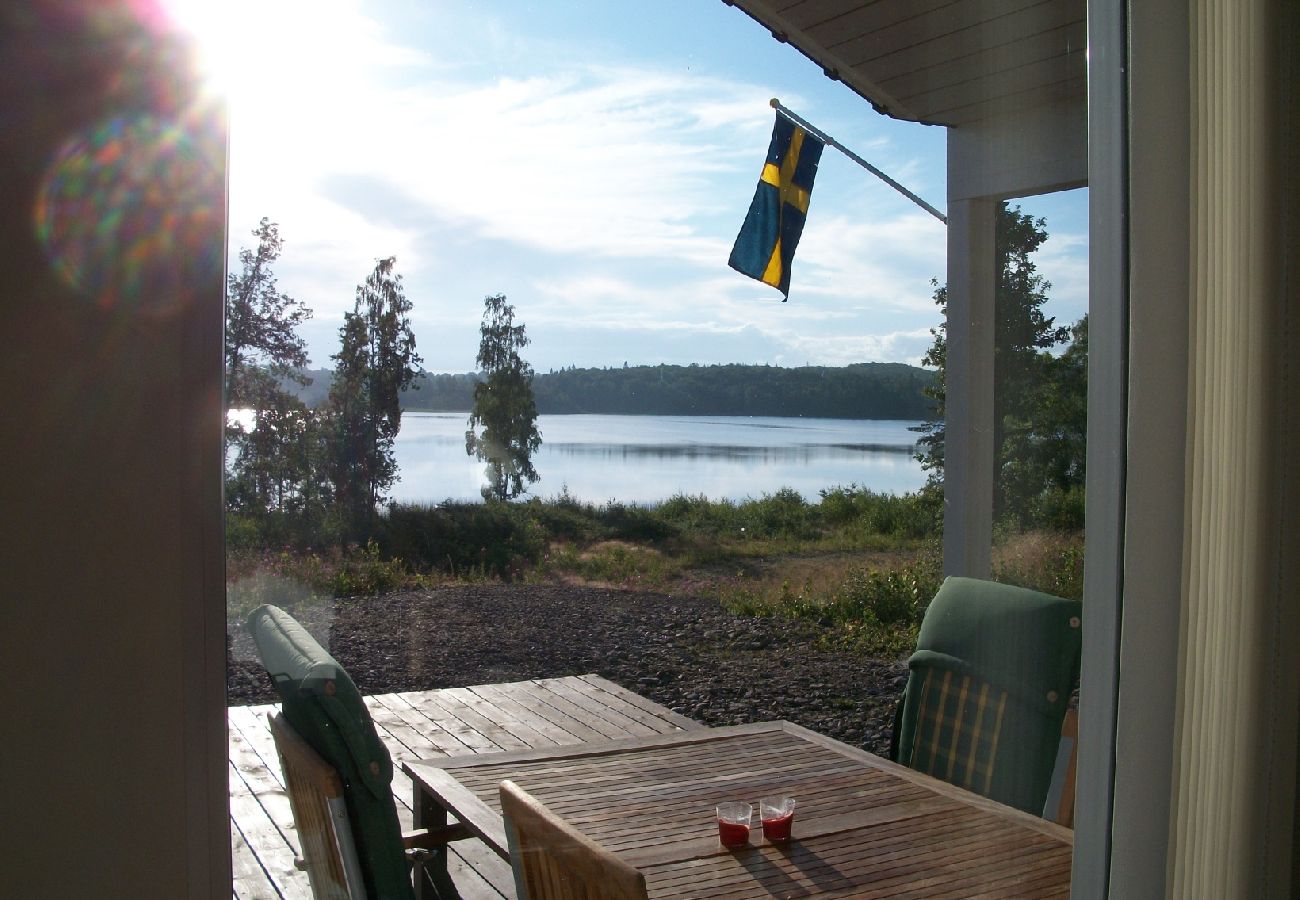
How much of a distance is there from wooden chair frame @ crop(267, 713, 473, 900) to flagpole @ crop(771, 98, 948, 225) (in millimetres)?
2905

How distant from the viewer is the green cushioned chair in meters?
1.53

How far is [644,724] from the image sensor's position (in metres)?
2.31

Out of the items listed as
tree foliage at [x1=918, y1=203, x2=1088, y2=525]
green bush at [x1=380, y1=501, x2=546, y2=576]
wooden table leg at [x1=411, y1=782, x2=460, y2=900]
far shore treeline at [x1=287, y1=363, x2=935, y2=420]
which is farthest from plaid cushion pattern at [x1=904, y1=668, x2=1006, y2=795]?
tree foliage at [x1=918, y1=203, x2=1088, y2=525]

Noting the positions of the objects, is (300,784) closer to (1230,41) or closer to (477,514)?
(477,514)

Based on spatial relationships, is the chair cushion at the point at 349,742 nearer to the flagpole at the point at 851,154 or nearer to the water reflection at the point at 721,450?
the water reflection at the point at 721,450

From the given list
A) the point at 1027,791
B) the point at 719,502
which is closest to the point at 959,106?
the point at 719,502

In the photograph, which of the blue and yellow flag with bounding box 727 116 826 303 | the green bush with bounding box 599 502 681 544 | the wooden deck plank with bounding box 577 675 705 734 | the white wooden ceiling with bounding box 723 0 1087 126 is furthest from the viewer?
the blue and yellow flag with bounding box 727 116 826 303

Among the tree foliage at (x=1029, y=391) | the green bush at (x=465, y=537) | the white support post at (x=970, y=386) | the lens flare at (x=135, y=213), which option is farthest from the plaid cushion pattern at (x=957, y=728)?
the white support post at (x=970, y=386)

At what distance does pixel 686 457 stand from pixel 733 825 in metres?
1.72

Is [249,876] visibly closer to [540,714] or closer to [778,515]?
[540,714]

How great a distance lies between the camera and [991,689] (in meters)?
1.66

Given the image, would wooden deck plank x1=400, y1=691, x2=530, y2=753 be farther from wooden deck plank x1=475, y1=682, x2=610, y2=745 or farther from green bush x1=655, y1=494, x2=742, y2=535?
green bush x1=655, y1=494, x2=742, y2=535

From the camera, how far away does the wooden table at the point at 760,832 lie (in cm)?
109

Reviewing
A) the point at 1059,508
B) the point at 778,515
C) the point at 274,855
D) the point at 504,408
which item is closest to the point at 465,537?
the point at 504,408
